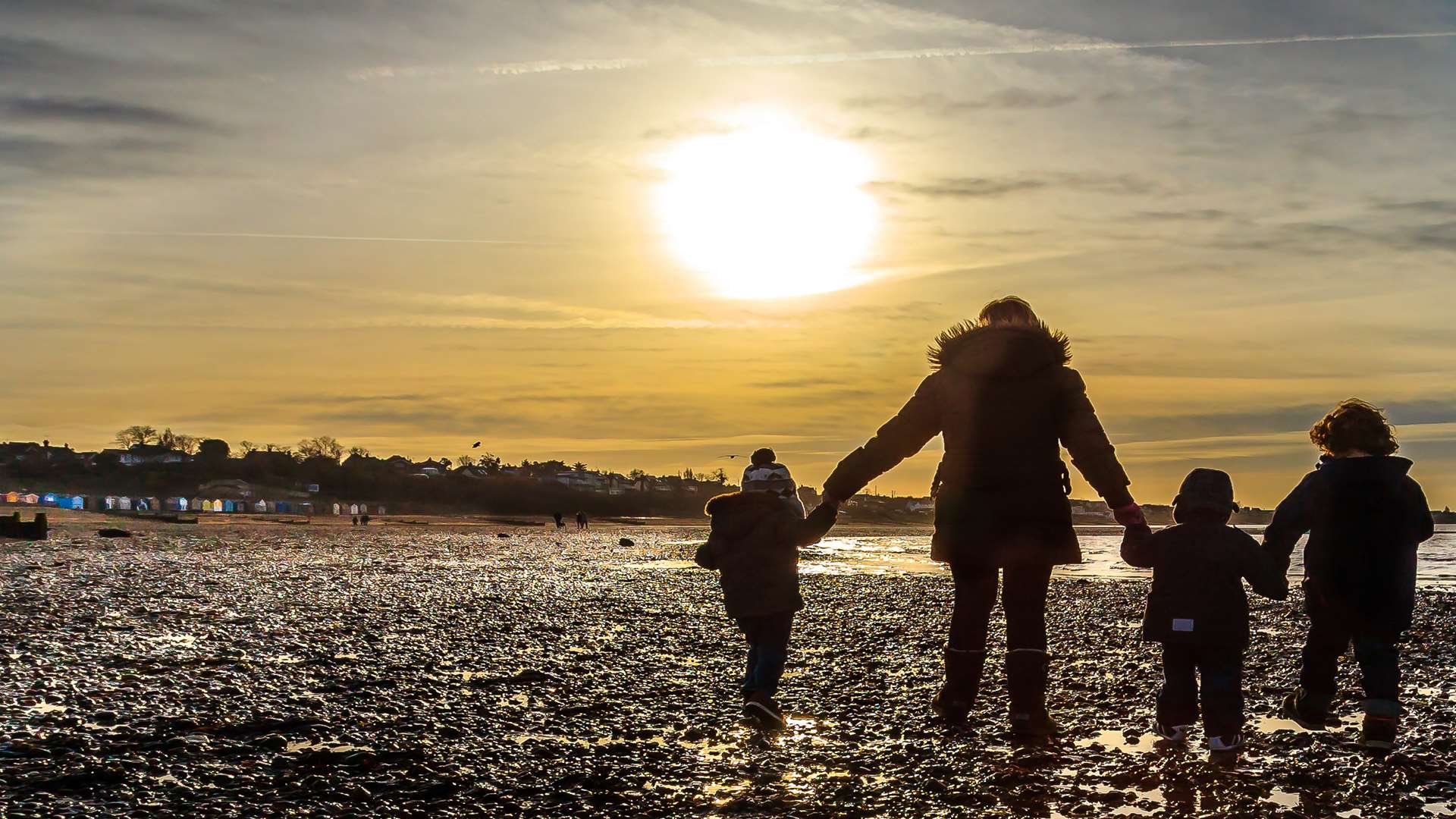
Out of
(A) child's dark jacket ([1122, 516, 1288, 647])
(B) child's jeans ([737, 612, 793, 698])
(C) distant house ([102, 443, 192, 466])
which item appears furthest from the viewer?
(C) distant house ([102, 443, 192, 466])

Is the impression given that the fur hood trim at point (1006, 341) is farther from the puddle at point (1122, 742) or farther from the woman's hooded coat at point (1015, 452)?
the puddle at point (1122, 742)

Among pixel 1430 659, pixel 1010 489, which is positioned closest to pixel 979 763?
pixel 1010 489

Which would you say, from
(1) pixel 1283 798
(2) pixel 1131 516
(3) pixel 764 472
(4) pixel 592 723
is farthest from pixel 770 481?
(1) pixel 1283 798

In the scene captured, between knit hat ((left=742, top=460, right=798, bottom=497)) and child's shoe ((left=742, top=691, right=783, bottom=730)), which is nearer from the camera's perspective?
child's shoe ((left=742, top=691, right=783, bottom=730))

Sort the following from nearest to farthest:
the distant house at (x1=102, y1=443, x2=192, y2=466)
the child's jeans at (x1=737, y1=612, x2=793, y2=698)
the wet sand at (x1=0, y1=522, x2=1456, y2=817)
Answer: the wet sand at (x1=0, y1=522, x2=1456, y2=817) < the child's jeans at (x1=737, y1=612, x2=793, y2=698) < the distant house at (x1=102, y1=443, x2=192, y2=466)

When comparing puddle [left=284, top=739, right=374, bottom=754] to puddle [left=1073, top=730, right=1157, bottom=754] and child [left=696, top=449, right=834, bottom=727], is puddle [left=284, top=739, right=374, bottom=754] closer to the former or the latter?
child [left=696, top=449, right=834, bottom=727]

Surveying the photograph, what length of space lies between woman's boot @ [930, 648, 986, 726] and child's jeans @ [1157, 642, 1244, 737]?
3.51 ft

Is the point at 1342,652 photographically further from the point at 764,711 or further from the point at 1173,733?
the point at 764,711

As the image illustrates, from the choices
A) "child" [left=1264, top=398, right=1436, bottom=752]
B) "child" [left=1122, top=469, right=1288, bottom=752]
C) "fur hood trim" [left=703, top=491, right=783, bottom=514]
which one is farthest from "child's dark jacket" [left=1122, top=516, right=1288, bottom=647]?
"fur hood trim" [left=703, top=491, right=783, bottom=514]

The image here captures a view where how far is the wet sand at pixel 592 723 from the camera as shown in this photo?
6.18 m

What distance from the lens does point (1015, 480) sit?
7266 mm

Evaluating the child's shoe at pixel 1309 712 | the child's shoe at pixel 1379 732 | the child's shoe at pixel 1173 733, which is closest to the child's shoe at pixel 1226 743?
the child's shoe at pixel 1173 733

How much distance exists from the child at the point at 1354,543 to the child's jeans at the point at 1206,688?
87cm

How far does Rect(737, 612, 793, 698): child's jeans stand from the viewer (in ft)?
28.9
